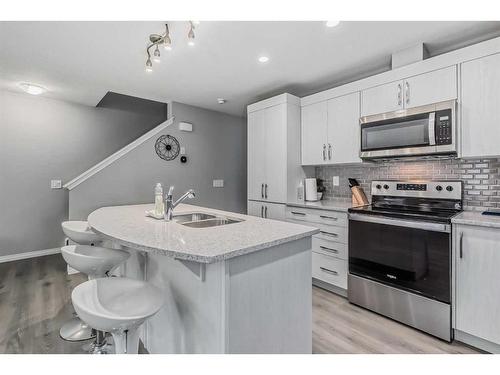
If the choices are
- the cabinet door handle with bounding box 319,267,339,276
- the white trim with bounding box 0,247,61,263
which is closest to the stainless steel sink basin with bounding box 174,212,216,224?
the cabinet door handle with bounding box 319,267,339,276

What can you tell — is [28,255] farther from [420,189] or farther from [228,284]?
[420,189]

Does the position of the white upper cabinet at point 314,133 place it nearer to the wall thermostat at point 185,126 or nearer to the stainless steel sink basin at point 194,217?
the stainless steel sink basin at point 194,217

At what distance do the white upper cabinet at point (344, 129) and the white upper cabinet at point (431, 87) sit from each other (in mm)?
484

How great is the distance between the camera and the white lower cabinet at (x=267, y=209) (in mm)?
3211

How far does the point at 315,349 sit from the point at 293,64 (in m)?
2.53

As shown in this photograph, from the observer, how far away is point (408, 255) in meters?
2.07

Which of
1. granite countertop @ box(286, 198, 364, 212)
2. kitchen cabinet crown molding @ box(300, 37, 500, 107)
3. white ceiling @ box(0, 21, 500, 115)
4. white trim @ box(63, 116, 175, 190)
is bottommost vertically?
granite countertop @ box(286, 198, 364, 212)

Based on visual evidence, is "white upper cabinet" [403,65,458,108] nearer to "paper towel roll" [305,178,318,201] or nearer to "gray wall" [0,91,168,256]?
"paper towel roll" [305,178,318,201]

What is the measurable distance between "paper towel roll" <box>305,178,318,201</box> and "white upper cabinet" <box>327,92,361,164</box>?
1.25 feet

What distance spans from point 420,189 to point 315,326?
158 centimetres

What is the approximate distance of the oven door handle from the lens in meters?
1.90
